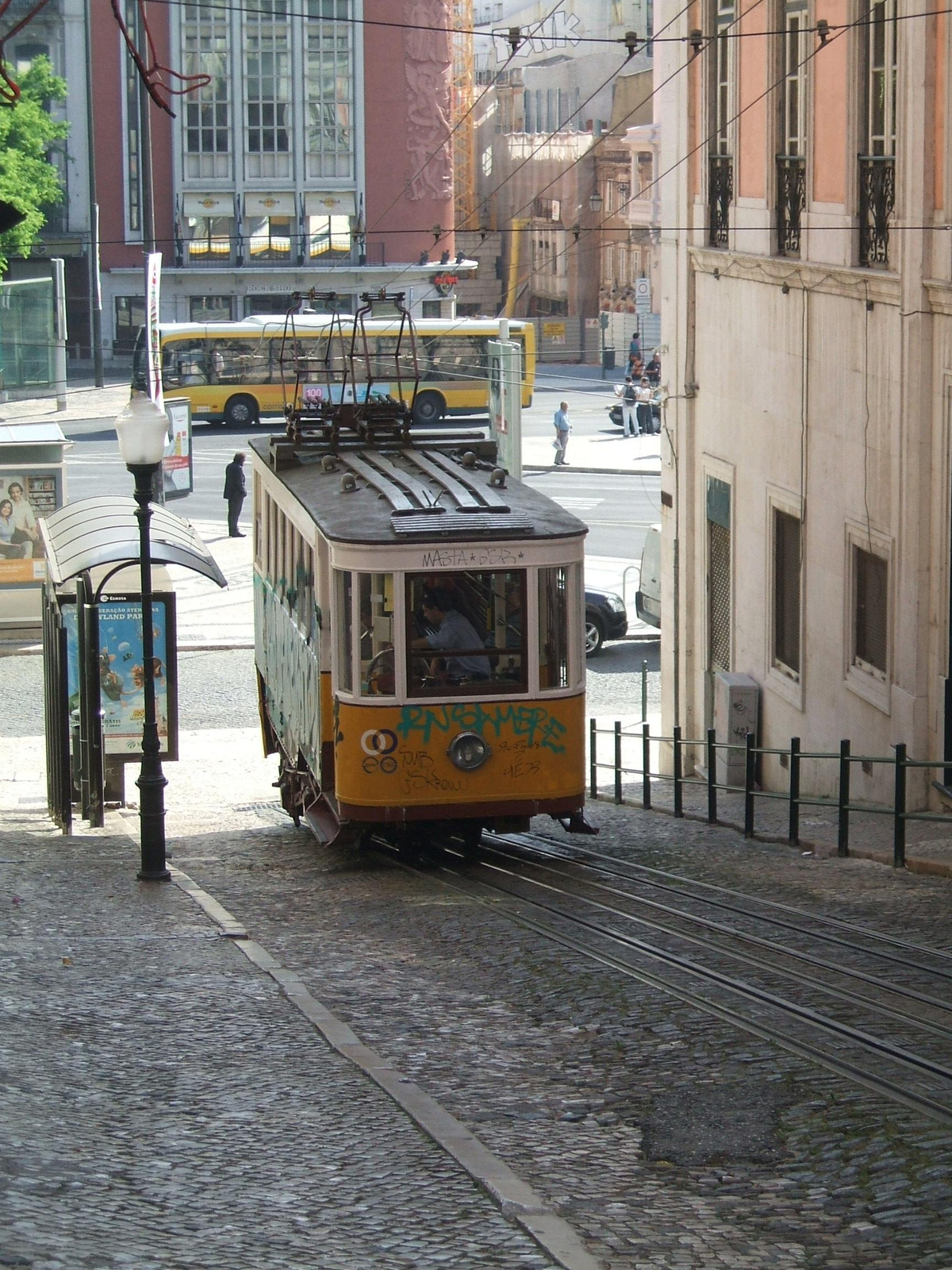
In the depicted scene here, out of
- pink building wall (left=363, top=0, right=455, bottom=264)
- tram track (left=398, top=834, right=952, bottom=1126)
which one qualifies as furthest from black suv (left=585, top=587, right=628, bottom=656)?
pink building wall (left=363, top=0, right=455, bottom=264)

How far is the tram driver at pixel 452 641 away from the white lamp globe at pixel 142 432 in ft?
7.58

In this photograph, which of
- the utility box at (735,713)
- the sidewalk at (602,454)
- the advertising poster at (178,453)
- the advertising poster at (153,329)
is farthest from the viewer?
the sidewalk at (602,454)

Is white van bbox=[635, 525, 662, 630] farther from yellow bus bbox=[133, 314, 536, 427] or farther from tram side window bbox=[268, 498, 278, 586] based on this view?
yellow bus bbox=[133, 314, 536, 427]

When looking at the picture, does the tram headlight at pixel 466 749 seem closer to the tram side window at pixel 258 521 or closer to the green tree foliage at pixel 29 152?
the tram side window at pixel 258 521

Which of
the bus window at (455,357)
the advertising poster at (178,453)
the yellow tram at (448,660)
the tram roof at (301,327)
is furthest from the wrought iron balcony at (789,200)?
the bus window at (455,357)

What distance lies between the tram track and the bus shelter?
3988 mm

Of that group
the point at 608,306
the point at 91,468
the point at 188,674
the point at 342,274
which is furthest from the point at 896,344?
the point at 608,306

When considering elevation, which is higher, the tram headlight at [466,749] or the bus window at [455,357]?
the bus window at [455,357]

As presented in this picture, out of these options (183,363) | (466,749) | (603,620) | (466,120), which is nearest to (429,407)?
(183,363)

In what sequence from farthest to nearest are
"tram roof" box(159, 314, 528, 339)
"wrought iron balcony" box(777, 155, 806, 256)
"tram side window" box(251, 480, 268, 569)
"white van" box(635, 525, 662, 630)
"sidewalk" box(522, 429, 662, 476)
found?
"tram roof" box(159, 314, 528, 339) → "sidewalk" box(522, 429, 662, 476) → "white van" box(635, 525, 662, 630) → "tram side window" box(251, 480, 268, 569) → "wrought iron balcony" box(777, 155, 806, 256)

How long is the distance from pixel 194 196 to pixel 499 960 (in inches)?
2358

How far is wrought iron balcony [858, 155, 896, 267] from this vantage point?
1543 centimetres

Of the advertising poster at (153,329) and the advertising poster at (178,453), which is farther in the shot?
the advertising poster at (178,453)

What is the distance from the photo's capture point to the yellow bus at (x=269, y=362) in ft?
171
